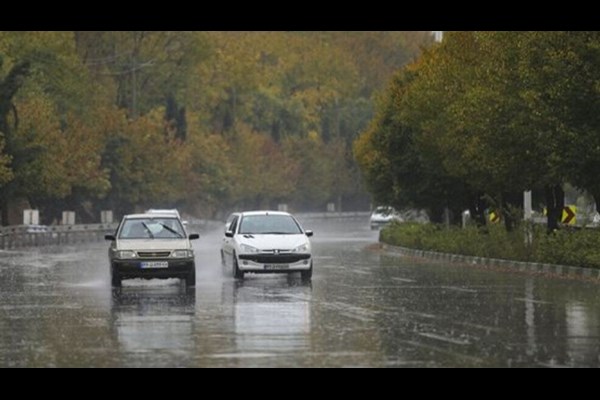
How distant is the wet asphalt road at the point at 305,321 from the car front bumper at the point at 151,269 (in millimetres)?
431

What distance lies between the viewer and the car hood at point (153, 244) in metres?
31.3

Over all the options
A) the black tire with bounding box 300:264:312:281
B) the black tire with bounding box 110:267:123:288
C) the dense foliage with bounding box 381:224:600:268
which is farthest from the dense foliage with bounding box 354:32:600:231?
the black tire with bounding box 110:267:123:288

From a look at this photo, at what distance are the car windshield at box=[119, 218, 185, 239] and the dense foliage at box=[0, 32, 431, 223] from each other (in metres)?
33.5

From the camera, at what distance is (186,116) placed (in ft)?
398

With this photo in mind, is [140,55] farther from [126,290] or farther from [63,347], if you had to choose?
[63,347]

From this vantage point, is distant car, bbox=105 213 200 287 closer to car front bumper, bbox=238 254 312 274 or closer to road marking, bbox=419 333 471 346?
car front bumper, bbox=238 254 312 274

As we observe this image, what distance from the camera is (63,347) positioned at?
18422 mm

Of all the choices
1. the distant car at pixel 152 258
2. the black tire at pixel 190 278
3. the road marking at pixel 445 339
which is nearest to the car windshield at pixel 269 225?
the distant car at pixel 152 258

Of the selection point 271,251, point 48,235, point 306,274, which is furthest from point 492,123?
point 48,235

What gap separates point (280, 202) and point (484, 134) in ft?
333

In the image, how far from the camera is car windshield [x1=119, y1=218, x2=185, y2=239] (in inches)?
1275

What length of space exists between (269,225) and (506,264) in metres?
9.49
